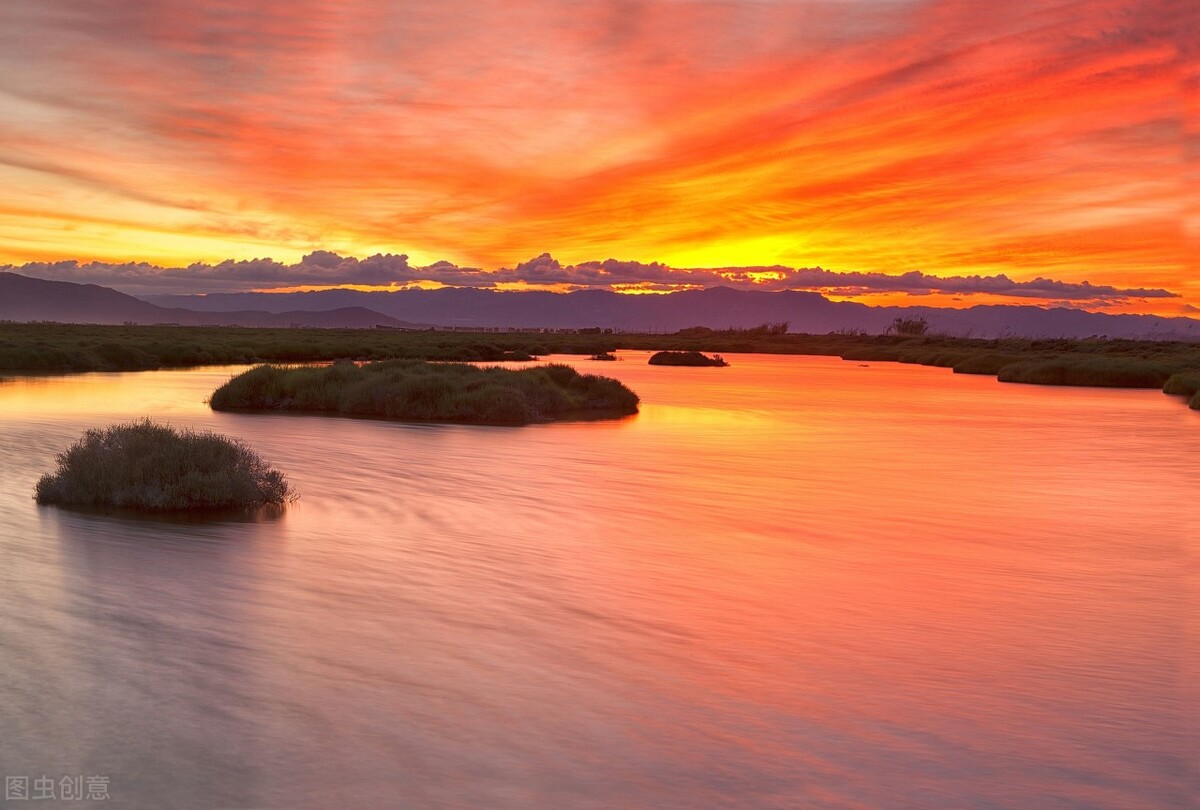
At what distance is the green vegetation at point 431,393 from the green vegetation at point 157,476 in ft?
51.2

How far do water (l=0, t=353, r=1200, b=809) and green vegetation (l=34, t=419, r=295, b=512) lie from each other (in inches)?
25.2

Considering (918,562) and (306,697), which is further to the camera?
(918,562)

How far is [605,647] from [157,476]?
855 centimetres

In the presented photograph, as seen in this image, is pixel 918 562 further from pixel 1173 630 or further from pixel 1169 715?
pixel 1169 715

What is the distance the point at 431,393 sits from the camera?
102 ft

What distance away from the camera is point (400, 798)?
5750mm

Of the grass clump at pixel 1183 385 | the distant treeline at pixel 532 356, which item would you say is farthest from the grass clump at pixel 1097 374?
the grass clump at pixel 1183 385

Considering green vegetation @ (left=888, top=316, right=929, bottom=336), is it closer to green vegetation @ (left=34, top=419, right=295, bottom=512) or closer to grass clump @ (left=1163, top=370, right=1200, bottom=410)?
grass clump @ (left=1163, top=370, right=1200, bottom=410)

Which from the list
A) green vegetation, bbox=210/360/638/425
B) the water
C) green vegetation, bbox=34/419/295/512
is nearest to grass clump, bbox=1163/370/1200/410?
green vegetation, bbox=210/360/638/425

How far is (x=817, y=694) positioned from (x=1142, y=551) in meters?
8.93

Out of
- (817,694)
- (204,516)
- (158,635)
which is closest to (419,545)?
(204,516)

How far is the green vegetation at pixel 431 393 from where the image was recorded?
101 ft

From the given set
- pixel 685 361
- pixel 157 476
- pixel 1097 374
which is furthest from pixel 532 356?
pixel 157 476

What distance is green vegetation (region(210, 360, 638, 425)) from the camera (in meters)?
30.9
